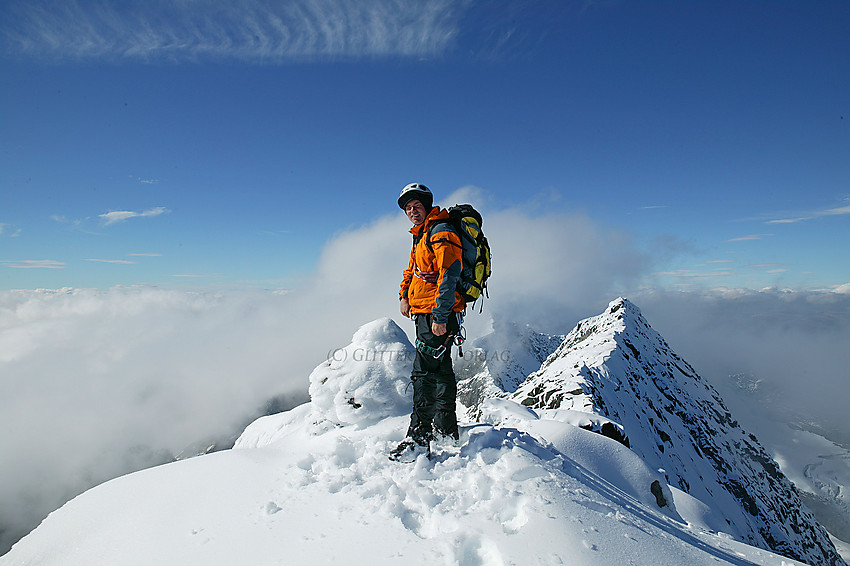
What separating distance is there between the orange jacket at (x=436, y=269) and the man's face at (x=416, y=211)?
0.36 feet

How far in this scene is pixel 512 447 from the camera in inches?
223

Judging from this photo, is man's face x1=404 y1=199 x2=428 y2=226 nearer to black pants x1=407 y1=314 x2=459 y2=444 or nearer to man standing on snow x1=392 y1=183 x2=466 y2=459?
man standing on snow x1=392 y1=183 x2=466 y2=459

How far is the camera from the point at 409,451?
223 inches

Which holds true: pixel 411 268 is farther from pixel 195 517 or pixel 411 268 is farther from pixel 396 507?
pixel 195 517

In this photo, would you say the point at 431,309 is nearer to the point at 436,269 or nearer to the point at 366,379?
the point at 436,269

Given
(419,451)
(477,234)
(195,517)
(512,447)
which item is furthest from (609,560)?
(195,517)

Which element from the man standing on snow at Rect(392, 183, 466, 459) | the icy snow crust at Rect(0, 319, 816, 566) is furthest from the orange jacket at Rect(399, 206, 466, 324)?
the icy snow crust at Rect(0, 319, 816, 566)

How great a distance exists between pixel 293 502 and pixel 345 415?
8.72ft

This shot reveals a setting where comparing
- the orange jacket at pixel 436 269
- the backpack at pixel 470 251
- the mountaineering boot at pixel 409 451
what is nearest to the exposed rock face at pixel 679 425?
the mountaineering boot at pixel 409 451

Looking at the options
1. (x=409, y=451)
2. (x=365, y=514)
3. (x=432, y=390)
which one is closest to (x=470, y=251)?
(x=432, y=390)

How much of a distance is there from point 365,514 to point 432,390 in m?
2.08

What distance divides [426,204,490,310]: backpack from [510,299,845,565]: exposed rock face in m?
12.9

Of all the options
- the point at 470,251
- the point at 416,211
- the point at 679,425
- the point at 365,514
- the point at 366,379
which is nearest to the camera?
the point at 365,514

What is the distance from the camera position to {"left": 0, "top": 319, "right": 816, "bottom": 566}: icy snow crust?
369 cm
